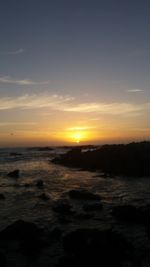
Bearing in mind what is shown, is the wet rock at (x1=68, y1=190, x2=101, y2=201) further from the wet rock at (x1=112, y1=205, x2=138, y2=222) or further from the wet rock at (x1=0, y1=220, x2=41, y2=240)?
the wet rock at (x1=0, y1=220, x2=41, y2=240)

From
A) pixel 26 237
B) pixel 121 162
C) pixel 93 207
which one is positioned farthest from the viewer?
pixel 121 162

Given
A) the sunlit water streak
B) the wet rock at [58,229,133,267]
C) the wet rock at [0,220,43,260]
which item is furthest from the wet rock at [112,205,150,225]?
the wet rock at [0,220,43,260]

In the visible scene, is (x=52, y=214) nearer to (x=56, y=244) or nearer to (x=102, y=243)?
(x=56, y=244)

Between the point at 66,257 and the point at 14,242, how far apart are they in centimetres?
350

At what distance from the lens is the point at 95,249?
13891mm

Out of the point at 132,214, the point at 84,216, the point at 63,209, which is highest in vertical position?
the point at 132,214

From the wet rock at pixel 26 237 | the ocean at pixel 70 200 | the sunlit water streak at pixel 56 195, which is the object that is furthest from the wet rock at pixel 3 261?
the sunlit water streak at pixel 56 195

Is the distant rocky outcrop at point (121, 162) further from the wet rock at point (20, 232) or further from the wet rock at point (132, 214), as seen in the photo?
the wet rock at point (20, 232)

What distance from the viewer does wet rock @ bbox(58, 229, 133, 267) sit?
518 inches

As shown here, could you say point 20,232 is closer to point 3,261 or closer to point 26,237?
point 26,237

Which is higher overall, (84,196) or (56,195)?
(84,196)

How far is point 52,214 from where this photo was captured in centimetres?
2108

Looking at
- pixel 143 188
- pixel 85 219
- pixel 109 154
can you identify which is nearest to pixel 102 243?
pixel 85 219

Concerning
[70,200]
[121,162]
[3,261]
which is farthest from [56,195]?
[121,162]
